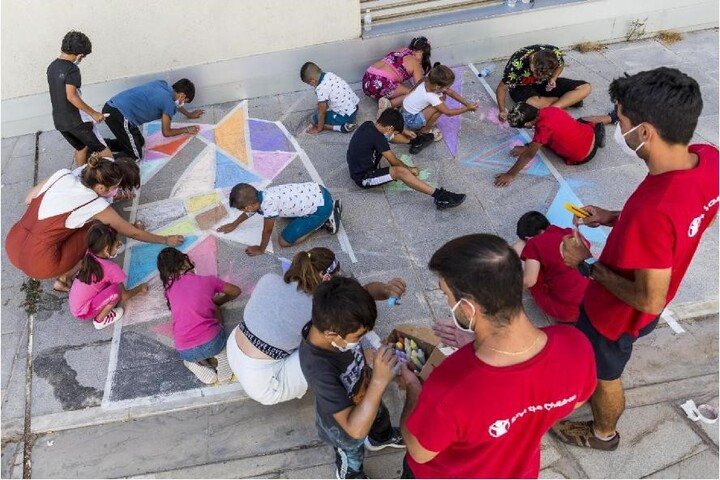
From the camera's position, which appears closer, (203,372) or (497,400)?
(497,400)

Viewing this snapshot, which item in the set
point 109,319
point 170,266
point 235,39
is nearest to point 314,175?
point 235,39

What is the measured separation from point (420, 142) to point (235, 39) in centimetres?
252

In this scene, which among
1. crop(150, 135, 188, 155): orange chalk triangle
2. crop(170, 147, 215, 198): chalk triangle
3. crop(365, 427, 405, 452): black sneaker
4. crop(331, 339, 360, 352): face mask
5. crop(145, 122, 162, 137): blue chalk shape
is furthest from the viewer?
crop(145, 122, 162, 137): blue chalk shape

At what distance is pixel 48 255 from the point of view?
14.4 ft

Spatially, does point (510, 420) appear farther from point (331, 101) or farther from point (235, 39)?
point (235, 39)

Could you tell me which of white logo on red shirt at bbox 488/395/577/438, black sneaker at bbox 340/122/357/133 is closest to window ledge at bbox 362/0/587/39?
black sneaker at bbox 340/122/357/133

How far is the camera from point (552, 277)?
386 centimetres

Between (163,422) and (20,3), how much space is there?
4.79 m

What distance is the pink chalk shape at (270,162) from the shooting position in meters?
5.70

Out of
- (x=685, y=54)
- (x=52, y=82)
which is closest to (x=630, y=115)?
(x=52, y=82)

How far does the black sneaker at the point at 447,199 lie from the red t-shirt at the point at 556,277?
120 centimetres

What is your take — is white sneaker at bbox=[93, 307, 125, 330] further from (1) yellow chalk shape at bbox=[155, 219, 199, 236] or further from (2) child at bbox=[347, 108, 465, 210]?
(2) child at bbox=[347, 108, 465, 210]

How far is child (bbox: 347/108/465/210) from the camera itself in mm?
5070

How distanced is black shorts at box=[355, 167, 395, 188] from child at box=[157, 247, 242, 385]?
1.90 meters
